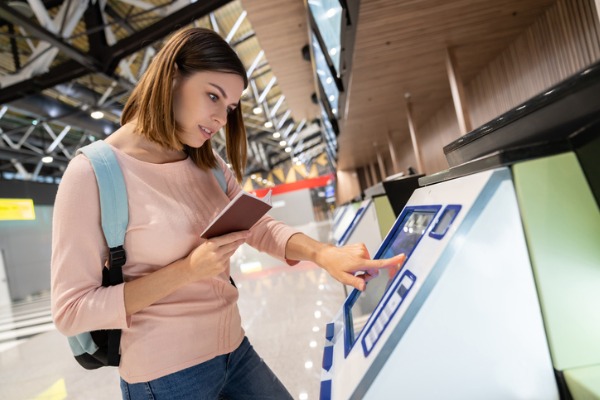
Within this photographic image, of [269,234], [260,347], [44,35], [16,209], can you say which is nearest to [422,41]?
[260,347]

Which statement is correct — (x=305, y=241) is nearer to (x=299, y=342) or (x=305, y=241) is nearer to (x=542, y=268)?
(x=542, y=268)

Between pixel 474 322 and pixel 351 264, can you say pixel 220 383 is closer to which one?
pixel 351 264

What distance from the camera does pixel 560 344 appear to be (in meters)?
0.66

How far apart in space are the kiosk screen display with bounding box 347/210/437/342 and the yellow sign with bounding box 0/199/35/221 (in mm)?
13322

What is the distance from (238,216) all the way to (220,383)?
0.52 m

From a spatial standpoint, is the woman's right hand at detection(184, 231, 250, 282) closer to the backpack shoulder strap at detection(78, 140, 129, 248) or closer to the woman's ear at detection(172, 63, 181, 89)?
the backpack shoulder strap at detection(78, 140, 129, 248)

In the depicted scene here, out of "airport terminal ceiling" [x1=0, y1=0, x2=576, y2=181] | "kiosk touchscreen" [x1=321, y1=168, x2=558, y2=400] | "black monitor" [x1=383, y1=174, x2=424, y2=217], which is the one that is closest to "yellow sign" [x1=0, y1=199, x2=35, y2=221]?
"airport terminal ceiling" [x1=0, y1=0, x2=576, y2=181]

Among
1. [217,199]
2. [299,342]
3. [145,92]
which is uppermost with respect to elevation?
[145,92]

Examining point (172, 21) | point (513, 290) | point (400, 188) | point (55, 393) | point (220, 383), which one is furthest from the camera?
point (172, 21)

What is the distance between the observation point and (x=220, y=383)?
1.17 metres

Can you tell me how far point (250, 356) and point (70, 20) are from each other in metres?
7.49

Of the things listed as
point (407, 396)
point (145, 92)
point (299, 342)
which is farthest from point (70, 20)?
point (407, 396)

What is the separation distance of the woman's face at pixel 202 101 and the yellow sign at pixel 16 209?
1312 centimetres

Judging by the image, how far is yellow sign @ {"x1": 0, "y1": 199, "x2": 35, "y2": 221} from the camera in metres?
11.8
